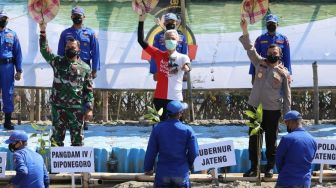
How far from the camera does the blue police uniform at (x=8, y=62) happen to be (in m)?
11.3

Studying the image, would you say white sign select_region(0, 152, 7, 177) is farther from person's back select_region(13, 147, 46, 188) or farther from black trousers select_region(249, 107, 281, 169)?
black trousers select_region(249, 107, 281, 169)

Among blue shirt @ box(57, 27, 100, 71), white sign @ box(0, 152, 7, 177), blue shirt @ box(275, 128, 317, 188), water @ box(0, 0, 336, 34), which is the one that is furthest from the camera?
water @ box(0, 0, 336, 34)

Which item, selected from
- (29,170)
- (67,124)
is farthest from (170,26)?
(29,170)

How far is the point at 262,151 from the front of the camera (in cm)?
1006

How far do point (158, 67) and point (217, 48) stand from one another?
10.00ft

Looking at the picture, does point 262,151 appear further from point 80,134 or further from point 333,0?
point 333,0

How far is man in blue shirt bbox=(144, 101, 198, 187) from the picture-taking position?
7574 mm

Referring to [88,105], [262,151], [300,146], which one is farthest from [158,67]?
[300,146]

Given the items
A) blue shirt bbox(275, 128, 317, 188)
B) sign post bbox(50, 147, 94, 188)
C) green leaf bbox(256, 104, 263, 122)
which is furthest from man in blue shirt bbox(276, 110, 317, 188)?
sign post bbox(50, 147, 94, 188)

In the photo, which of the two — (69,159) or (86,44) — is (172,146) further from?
(86,44)

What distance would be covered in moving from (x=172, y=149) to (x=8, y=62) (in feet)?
14.9

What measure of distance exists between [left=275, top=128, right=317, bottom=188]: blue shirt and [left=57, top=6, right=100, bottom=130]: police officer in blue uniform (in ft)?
12.8

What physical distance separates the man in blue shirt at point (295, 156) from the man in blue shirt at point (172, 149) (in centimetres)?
89

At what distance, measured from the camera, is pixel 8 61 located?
11.4 m
